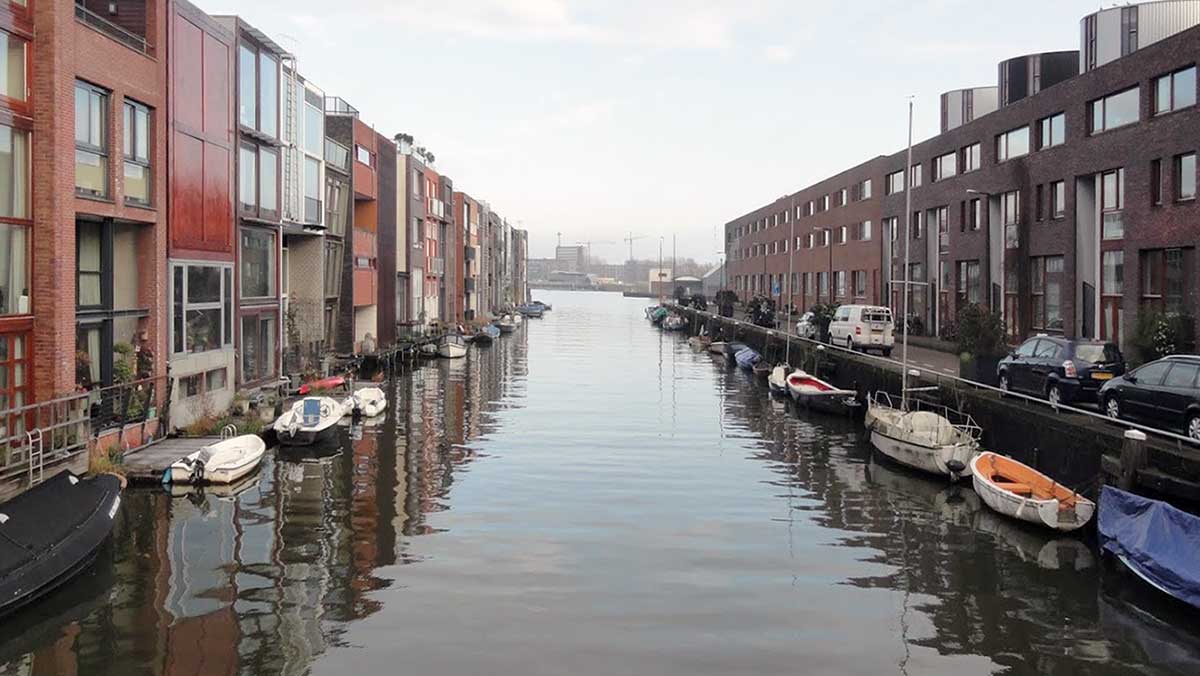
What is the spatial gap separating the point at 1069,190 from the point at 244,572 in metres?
36.6

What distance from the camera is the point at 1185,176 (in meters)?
34.7

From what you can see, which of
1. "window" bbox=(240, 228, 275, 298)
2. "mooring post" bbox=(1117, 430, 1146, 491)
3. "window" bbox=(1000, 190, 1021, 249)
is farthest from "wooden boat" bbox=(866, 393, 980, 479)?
"window" bbox=(240, 228, 275, 298)

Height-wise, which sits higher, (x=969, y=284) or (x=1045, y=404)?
(x=969, y=284)

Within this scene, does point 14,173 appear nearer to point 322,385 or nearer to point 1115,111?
point 322,385

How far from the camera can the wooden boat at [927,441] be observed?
26.7 metres

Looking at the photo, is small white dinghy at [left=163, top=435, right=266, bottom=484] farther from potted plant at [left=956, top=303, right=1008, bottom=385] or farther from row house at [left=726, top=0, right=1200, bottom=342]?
row house at [left=726, top=0, right=1200, bottom=342]

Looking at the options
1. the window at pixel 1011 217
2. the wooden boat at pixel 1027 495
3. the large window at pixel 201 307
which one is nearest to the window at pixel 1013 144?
the window at pixel 1011 217

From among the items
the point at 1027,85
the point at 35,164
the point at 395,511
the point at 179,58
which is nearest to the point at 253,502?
the point at 395,511

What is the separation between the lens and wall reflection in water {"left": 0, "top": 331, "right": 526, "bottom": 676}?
45.7ft

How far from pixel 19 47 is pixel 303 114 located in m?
21.7

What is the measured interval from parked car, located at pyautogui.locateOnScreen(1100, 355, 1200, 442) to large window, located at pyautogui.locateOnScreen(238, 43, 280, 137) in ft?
84.0

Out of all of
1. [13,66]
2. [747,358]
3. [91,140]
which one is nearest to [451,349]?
[747,358]

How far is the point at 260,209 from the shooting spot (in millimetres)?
34750

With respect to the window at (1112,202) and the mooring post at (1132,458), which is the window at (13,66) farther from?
the window at (1112,202)
